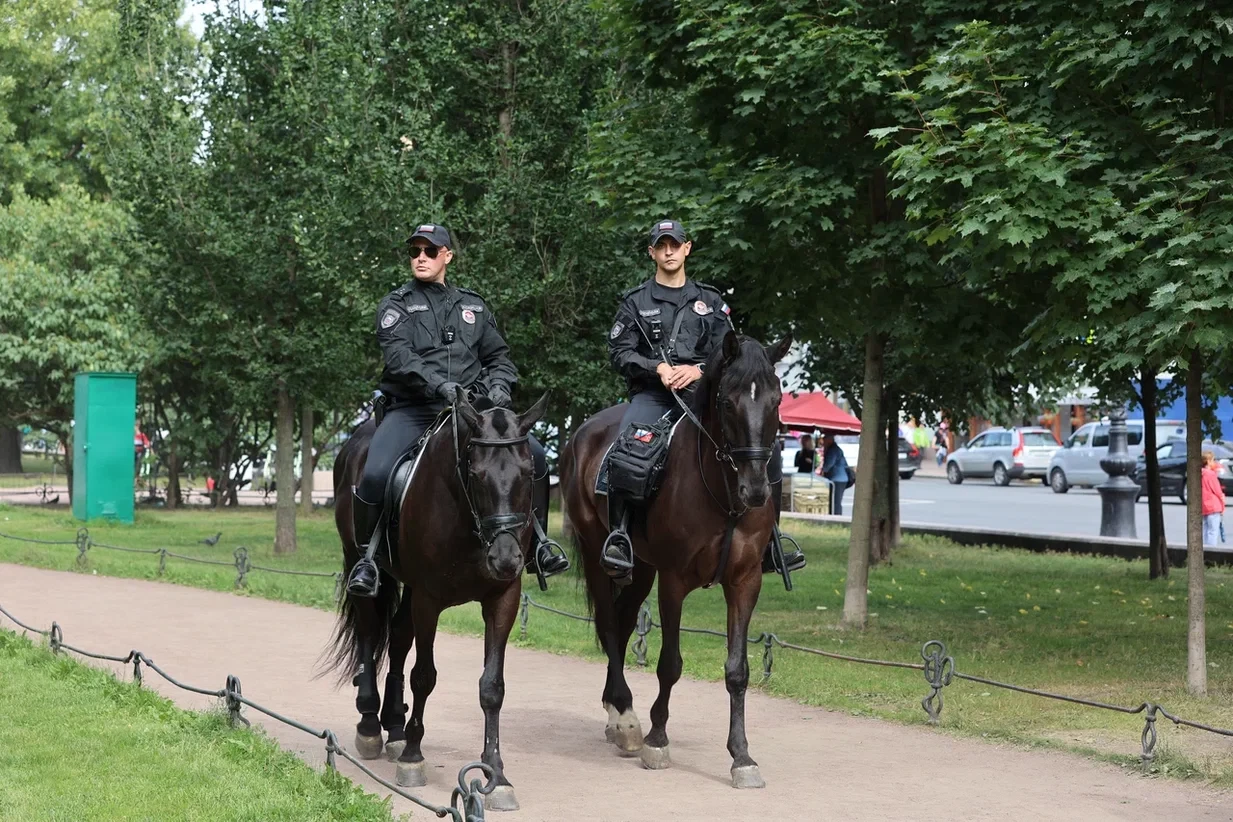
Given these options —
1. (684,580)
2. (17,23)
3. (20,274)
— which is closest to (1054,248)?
(684,580)

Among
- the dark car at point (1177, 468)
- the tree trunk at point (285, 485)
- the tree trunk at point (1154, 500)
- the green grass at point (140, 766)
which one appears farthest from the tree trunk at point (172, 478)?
the green grass at point (140, 766)

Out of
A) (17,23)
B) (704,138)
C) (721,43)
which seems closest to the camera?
(721,43)

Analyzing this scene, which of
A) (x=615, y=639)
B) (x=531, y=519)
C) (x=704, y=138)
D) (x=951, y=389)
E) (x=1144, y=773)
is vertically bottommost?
(x=1144, y=773)

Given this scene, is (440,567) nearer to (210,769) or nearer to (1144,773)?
(210,769)

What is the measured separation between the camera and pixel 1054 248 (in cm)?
1126

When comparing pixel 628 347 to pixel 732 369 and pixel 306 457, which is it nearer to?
pixel 732 369

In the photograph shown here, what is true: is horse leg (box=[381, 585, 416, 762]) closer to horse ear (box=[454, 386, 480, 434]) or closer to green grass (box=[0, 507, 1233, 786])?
horse ear (box=[454, 386, 480, 434])

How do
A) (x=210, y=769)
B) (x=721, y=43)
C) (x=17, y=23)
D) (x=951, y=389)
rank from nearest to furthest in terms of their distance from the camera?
(x=210, y=769) → (x=721, y=43) → (x=951, y=389) → (x=17, y=23)

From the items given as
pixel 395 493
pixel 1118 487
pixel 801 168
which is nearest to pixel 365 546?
pixel 395 493

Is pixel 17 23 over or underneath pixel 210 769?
over

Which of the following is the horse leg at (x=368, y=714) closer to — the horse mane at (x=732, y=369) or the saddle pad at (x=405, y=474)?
the saddle pad at (x=405, y=474)

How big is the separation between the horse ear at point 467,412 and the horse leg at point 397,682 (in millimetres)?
1638

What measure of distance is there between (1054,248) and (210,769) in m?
6.87

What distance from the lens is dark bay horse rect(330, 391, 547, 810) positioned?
7.88 m
